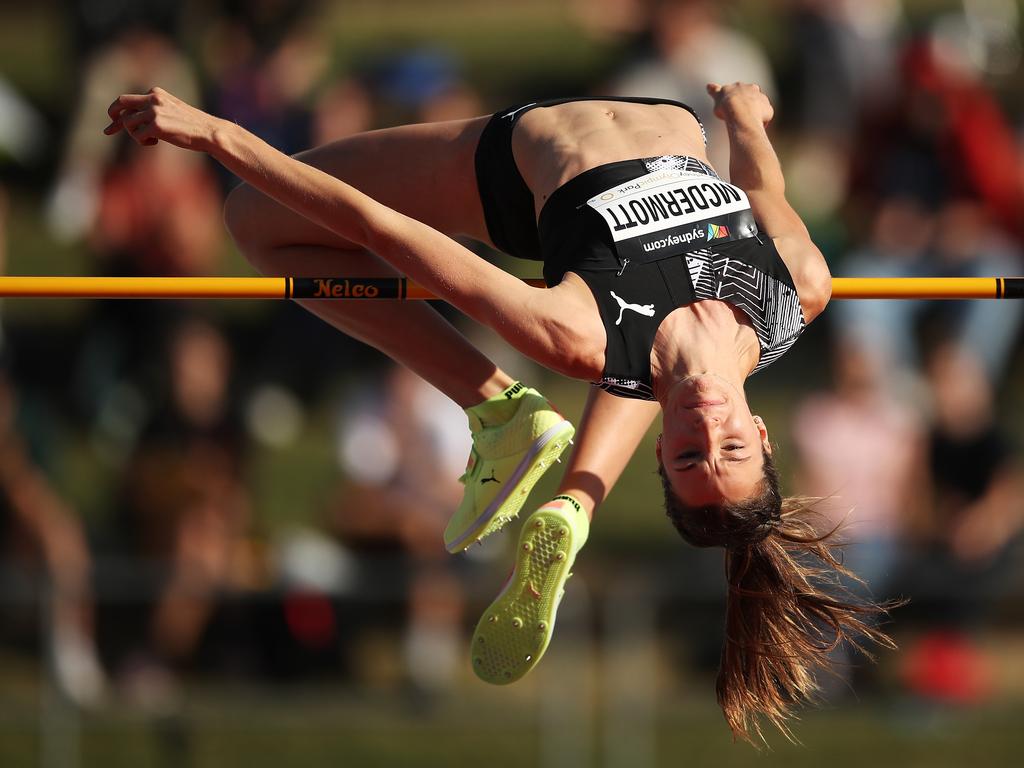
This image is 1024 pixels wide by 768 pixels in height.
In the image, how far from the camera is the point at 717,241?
434 cm

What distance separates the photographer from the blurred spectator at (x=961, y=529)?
729cm

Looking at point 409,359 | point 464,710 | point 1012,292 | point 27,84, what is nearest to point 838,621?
point 1012,292

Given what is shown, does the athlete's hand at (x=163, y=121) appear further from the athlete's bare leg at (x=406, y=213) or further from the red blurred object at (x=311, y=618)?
the red blurred object at (x=311, y=618)

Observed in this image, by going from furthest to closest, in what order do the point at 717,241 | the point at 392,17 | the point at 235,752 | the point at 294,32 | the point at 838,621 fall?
the point at 392,17
the point at 294,32
the point at 235,752
the point at 838,621
the point at 717,241

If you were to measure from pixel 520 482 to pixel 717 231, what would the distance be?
89 centimetres

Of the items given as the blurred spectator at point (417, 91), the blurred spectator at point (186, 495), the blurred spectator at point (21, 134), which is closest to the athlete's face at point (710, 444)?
the blurred spectator at point (186, 495)

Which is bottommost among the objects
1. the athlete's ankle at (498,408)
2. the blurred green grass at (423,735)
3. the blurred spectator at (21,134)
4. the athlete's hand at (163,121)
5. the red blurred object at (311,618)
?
the blurred green grass at (423,735)

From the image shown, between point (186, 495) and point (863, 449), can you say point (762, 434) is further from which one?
point (186, 495)

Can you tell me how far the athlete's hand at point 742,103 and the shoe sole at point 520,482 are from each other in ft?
3.49

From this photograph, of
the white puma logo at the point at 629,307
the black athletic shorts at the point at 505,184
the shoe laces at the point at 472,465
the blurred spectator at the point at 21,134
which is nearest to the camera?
the white puma logo at the point at 629,307

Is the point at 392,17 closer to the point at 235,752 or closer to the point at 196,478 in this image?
the point at 196,478

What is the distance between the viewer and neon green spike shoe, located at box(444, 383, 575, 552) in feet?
14.8

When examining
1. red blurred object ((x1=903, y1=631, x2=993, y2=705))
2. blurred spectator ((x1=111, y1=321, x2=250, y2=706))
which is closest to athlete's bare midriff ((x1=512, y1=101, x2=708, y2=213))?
blurred spectator ((x1=111, y1=321, x2=250, y2=706))

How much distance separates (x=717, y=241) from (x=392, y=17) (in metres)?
7.19
